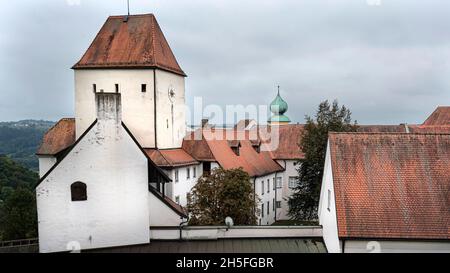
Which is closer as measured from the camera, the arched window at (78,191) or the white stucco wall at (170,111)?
the arched window at (78,191)

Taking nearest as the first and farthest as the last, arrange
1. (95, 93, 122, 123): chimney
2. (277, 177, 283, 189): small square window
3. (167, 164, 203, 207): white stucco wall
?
(95, 93, 122, 123): chimney
(167, 164, 203, 207): white stucco wall
(277, 177, 283, 189): small square window

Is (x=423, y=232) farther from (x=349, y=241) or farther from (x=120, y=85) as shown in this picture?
(x=120, y=85)

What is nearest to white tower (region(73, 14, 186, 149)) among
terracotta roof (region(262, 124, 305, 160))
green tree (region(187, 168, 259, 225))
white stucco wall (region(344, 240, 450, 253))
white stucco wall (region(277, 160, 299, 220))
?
green tree (region(187, 168, 259, 225))

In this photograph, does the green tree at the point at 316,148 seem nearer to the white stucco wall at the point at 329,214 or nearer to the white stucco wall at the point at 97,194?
the white stucco wall at the point at 329,214

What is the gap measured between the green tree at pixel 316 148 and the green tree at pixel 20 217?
21.3 meters

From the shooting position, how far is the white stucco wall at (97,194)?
56.5ft

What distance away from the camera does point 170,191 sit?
94.3ft

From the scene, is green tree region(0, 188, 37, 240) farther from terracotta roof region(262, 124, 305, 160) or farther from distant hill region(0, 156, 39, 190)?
distant hill region(0, 156, 39, 190)

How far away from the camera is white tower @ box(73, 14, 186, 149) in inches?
1117

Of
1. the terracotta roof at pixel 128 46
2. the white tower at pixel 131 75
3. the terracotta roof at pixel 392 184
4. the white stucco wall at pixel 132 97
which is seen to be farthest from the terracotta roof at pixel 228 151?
the terracotta roof at pixel 392 184

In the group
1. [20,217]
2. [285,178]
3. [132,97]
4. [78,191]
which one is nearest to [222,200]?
[78,191]

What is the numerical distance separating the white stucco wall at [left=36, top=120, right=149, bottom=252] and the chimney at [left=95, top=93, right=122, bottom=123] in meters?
0.27
